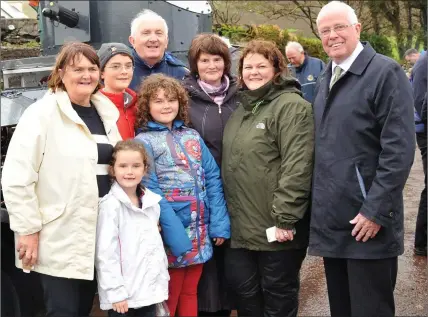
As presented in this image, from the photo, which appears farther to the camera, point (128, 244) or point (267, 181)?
point (267, 181)

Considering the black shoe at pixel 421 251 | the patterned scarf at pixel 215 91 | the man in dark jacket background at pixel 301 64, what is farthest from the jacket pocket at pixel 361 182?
the man in dark jacket background at pixel 301 64

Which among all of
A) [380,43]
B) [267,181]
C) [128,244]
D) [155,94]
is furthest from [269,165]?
[380,43]

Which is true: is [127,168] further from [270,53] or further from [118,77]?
[270,53]

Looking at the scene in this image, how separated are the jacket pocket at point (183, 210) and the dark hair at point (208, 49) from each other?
92 centimetres

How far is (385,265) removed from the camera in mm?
3320

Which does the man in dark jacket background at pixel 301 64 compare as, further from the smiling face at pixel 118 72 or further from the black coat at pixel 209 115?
the smiling face at pixel 118 72

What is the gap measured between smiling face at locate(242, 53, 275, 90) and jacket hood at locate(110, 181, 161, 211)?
0.92 m

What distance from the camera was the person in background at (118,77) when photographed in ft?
12.4

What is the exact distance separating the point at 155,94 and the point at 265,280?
52.8 inches

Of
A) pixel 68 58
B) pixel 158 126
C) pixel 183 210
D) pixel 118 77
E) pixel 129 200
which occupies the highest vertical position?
pixel 68 58

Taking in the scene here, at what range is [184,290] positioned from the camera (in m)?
3.90

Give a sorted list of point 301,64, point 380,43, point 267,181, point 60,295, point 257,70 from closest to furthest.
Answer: point 60,295 → point 267,181 → point 257,70 → point 301,64 → point 380,43

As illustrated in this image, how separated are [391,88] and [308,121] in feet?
1.88

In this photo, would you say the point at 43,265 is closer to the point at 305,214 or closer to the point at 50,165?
the point at 50,165
